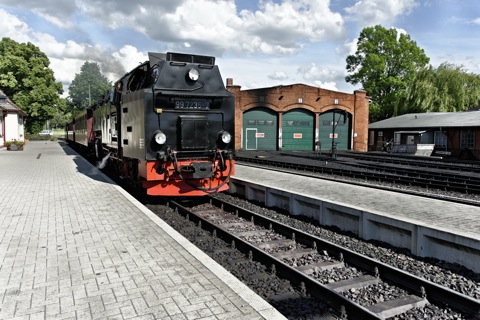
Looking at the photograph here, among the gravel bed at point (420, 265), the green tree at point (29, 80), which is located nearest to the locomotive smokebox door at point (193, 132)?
the gravel bed at point (420, 265)

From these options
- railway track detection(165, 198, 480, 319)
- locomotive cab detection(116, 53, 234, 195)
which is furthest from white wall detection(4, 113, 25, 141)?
railway track detection(165, 198, 480, 319)

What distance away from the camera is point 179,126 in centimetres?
847

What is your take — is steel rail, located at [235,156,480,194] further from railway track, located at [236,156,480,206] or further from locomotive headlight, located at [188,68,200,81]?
locomotive headlight, located at [188,68,200,81]

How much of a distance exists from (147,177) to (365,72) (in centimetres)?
3930

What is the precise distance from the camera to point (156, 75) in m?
8.37

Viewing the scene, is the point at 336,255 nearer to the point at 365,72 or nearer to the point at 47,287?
the point at 47,287

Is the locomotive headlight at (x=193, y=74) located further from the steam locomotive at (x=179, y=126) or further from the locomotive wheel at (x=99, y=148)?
the locomotive wheel at (x=99, y=148)

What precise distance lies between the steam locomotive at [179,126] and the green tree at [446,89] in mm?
35523

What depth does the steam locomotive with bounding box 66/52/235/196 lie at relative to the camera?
8.19 m

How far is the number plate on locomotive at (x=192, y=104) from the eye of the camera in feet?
27.8

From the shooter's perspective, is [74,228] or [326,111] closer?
[74,228]

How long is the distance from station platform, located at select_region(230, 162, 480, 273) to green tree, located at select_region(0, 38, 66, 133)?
38975 millimetres

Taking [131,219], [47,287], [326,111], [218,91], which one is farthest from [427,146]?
[47,287]

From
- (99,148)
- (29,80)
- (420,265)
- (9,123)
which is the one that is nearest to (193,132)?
(420,265)
